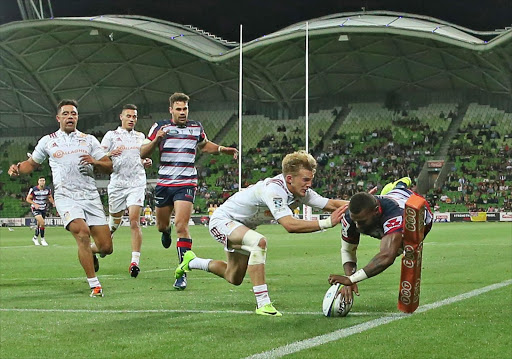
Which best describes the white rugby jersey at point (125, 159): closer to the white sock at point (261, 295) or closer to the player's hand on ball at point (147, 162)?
the player's hand on ball at point (147, 162)

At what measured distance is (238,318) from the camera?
8250mm

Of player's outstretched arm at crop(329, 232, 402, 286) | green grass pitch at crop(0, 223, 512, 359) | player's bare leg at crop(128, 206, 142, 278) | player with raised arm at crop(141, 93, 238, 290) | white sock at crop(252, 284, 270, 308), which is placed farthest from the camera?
player's bare leg at crop(128, 206, 142, 278)

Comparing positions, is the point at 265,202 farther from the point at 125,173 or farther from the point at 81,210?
the point at 125,173

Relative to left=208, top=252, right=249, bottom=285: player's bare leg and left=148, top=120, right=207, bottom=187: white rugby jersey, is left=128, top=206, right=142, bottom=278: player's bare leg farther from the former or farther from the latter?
→ left=208, top=252, right=249, bottom=285: player's bare leg

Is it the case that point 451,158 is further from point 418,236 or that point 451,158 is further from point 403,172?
point 418,236

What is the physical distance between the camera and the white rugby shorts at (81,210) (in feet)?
36.0

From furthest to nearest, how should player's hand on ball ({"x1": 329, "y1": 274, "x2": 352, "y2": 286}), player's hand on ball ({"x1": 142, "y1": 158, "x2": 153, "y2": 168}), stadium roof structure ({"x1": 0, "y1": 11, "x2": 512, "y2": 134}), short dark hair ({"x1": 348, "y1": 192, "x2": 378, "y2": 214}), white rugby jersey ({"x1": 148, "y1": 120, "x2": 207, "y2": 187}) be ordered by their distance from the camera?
1. stadium roof structure ({"x1": 0, "y1": 11, "x2": 512, "y2": 134})
2. player's hand on ball ({"x1": 142, "y1": 158, "x2": 153, "y2": 168})
3. white rugby jersey ({"x1": 148, "y1": 120, "x2": 207, "y2": 187})
4. short dark hair ({"x1": 348, "y1": 192, "x2": 378, "y2": 214})
5. player's hand on ball ({"x1": 329, "y1": 274, "x2": 352, "y2": 286})

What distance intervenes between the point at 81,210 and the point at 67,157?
73cm

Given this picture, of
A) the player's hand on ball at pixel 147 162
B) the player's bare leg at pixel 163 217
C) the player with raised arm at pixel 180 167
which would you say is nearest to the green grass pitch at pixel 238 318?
the player's bare leg at pixel 163 217

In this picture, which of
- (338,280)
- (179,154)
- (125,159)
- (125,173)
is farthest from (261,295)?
(125,159)

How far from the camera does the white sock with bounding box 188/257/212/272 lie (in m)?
9.85

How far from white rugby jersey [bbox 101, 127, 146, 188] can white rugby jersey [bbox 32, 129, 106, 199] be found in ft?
10.6

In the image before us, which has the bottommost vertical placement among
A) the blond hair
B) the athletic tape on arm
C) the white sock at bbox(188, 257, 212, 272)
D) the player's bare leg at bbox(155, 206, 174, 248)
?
the white sock at bbox(188, 257, 212, 272)

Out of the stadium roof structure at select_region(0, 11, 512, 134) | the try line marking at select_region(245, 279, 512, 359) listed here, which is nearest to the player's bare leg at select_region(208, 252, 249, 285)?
the try line marking at select_region(245, 279, 512, 359)
